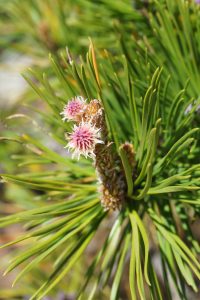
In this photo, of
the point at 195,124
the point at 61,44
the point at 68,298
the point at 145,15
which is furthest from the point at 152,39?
the point at 68,298

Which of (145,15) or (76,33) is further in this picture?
(76,33)

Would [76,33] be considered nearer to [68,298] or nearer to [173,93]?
[173,93]

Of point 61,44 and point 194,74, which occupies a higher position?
point 61,44

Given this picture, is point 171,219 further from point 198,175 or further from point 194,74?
point 194,74

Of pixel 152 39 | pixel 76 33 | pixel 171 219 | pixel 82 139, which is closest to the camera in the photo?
pixel 82 139

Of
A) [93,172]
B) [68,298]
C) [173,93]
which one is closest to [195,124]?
[173,93]

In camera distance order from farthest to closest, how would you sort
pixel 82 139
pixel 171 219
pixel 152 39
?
pixel 152 39 → pixel 171 219 → pixel 82 139

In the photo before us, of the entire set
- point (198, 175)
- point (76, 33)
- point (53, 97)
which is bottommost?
point (198, 175)
